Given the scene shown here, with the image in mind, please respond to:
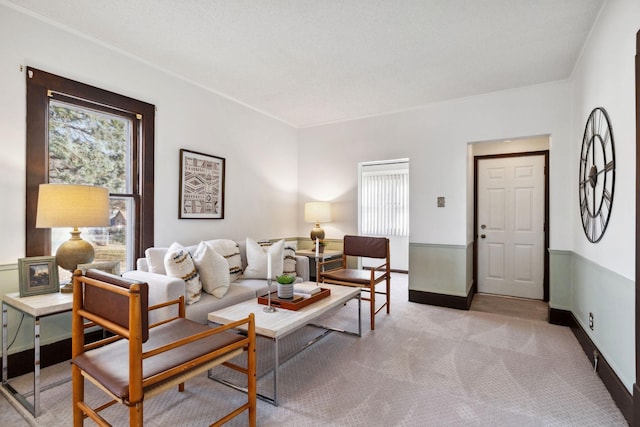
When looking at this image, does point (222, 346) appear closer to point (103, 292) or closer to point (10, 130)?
point (103, 292)

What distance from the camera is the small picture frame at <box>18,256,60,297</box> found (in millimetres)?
2119

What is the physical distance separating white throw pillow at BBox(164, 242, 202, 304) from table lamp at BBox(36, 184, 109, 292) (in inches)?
20.4

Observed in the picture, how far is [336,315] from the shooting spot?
3650 millimetres

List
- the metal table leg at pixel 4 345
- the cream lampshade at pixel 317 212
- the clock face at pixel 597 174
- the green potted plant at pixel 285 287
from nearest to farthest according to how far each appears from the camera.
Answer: the metal table leg at pixel 4 345, the clock face at pixel 597 174, the green potted plant at pixel 285 287, the cream lampshade at pixel 317 212

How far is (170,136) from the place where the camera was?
3.33 m

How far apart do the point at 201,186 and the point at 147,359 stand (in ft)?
8.00

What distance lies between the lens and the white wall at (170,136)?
2.29 meters

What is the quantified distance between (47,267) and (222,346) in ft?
5.09

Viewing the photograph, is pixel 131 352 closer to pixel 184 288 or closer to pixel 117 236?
pixel 184 288

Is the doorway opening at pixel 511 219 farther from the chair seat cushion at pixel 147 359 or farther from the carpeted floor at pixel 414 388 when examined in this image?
the chair seat cushion at pixel 147 359

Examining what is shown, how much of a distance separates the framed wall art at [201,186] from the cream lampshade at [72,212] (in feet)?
3.62

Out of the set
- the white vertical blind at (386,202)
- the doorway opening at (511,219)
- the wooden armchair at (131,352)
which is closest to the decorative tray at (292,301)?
the wooden armchair at (131,352)

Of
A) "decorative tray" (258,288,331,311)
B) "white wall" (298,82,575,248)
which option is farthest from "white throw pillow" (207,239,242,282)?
"white wall" (298,82,575,248)

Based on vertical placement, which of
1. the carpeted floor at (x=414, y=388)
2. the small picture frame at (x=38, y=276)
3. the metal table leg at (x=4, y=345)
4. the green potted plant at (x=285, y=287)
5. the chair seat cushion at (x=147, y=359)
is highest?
the small picture frame at (x=38, y=276)
